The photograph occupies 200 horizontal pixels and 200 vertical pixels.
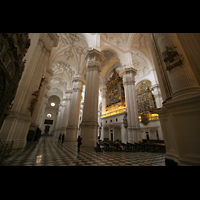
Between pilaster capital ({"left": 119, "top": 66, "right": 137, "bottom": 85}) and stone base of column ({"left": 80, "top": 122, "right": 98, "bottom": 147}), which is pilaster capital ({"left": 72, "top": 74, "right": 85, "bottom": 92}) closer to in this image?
pilaster capital ({"left": 119, "top": 66, "right": 137, "bottom": 85})

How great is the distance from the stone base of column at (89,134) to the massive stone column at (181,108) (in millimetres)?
5702

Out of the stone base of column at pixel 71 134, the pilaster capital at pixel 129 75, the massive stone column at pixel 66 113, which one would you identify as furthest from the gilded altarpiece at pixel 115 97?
the massive stone column at pixel 66 113

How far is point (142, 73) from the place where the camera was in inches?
736

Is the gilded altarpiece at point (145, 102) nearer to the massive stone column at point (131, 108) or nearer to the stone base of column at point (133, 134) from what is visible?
the massive stone column at point (131, 108)

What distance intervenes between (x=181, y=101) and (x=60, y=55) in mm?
17819

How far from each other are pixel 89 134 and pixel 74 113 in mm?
6078

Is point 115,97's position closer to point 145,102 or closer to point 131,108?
point 131,108

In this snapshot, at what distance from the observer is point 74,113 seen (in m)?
Result: 13.1

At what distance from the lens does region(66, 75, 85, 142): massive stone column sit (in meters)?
12.0

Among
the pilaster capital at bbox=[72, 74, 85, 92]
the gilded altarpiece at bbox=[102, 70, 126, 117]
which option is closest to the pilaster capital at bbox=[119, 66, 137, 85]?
the gilded altarpiece at bbox=[102, 70, 126, 117]
